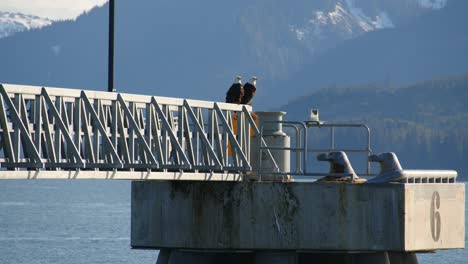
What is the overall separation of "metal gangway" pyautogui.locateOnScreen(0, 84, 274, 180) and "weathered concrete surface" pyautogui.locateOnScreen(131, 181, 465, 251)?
0.84 metres

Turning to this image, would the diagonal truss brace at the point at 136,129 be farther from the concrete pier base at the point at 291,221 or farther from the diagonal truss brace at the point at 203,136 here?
the concrete pier base at the point at 291,221

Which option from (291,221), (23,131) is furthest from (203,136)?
(23,131)

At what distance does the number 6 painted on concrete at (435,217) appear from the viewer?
114 ft

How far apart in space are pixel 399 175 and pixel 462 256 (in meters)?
67.2

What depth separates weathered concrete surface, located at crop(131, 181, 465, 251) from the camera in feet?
109

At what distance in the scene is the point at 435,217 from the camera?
34.8 m

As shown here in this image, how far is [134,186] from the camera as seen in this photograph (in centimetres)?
3572

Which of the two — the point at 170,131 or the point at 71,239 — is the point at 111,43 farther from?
the point at 71,239

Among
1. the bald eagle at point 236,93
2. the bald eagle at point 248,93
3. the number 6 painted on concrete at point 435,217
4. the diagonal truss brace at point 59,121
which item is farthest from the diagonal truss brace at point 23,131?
the bald eagle at point 248,93

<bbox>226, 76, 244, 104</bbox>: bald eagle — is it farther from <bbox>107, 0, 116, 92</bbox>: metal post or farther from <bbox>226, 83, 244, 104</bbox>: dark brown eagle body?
<bbox>107, 0, 116, 92</bbox>: metal post

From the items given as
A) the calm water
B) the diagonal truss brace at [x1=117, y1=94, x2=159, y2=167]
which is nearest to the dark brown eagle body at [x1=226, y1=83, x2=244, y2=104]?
the diagonal truss brace at [x1=117, y1=94, x2=159, y2=167]

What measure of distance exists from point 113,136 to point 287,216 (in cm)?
514

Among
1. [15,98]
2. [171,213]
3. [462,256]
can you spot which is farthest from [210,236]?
[462,256]

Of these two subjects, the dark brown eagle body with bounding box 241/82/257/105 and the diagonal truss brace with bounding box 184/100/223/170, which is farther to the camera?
the dark brown eagle body with bounding box 241/82/257/105
